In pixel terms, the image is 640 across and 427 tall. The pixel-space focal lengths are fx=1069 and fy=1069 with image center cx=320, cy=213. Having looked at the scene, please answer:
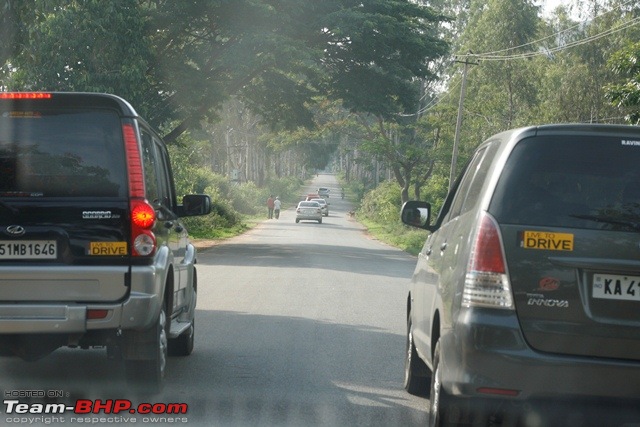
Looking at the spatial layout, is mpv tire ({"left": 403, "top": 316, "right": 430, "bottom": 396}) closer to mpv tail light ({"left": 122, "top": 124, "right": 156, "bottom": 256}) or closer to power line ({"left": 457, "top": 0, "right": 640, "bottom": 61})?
mpv tail light ({"left": 122, "top": 124, "right": 156, "bottom": 256})

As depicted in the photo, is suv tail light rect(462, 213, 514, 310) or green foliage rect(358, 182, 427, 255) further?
green foliage rect(358, 182, 427, 255)

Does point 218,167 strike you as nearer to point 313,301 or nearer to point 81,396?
point 313,301

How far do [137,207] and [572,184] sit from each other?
3.01 metres

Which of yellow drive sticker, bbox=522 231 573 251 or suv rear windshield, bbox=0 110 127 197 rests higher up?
suv rear windshield, bbox=0 110 127 197

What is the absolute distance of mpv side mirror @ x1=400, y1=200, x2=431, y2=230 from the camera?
8.16m

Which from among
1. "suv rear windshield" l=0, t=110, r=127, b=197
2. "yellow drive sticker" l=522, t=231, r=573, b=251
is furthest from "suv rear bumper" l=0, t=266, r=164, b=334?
"yellow drive sticker" l=522, t=231, r=573, b=251

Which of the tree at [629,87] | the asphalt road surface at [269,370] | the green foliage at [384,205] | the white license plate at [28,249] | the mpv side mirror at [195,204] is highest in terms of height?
the tree at [629,87]

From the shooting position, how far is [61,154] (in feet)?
23.7

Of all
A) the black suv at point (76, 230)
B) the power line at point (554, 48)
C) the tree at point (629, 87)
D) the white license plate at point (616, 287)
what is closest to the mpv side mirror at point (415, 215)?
the black suv at point (76, 230)

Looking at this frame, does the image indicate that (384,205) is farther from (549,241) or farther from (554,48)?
(549,241)

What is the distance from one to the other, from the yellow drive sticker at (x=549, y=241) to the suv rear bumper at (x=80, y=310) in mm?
2779

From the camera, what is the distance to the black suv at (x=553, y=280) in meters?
5.38

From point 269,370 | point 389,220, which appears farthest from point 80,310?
point 389,220

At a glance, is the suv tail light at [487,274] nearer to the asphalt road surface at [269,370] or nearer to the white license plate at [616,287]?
the white license plate at [616,287]
